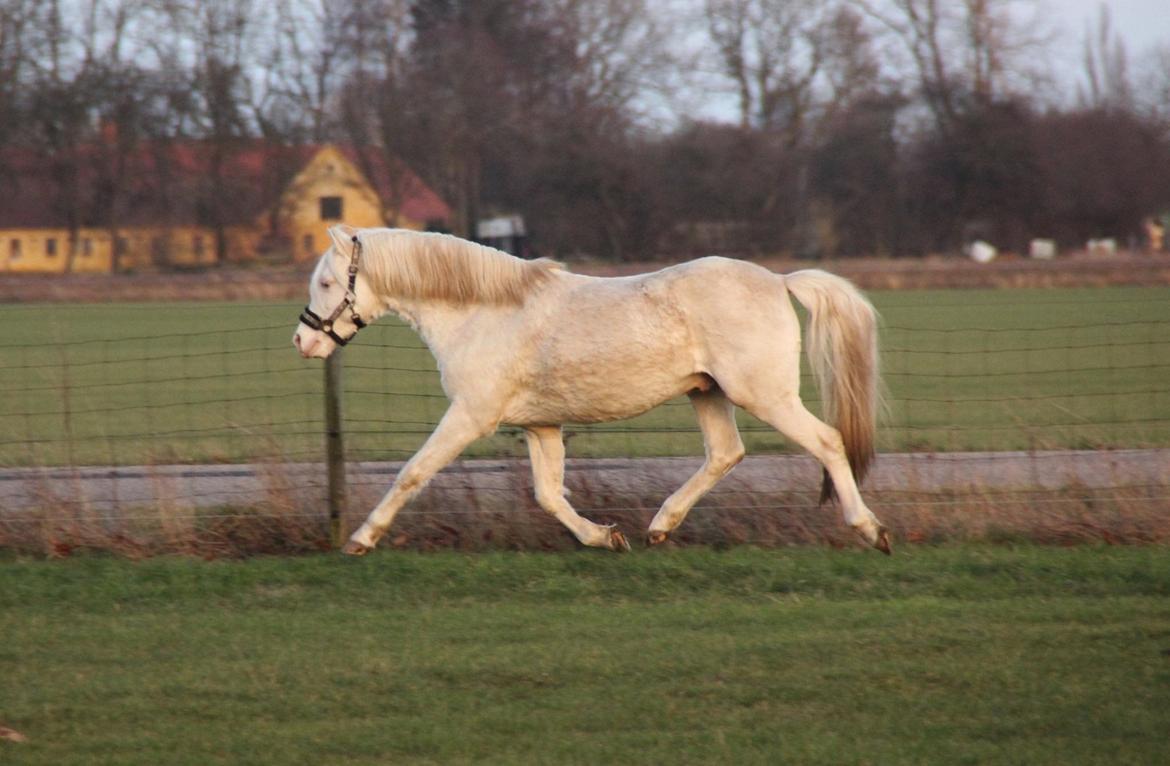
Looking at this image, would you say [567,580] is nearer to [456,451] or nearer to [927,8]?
[456,451]

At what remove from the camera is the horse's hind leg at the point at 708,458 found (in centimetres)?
693

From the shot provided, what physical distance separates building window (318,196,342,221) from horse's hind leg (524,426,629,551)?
4657 centimetres

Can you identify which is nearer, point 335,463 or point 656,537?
point 656,537

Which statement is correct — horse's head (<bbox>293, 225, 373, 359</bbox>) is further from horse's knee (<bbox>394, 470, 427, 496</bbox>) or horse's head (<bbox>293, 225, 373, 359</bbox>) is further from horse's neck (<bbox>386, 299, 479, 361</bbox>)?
horse's knee (<bbox>394, 470, 427, 496</bbox>)

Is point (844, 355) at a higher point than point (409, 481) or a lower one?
higher

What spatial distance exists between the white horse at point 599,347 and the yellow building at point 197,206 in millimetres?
43867

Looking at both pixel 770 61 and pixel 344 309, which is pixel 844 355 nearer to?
pixel 344 309

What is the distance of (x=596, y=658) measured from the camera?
205 inches

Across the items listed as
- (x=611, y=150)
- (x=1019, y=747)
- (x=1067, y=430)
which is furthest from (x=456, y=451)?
(x=611, y=150)

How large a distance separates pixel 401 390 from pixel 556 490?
9.80 meters

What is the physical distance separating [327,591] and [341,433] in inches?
44.3

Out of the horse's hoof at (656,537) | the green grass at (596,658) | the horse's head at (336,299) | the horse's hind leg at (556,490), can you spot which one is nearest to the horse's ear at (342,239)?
the horse's head at (336,299)

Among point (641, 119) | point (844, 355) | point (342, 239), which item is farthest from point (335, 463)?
point (641, 119)

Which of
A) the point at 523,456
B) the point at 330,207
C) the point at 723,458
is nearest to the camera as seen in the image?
the point at 723,458
